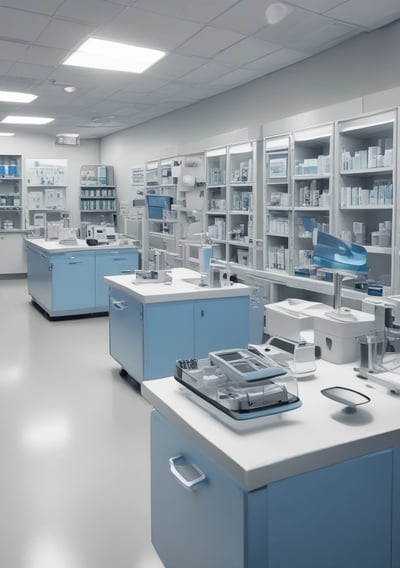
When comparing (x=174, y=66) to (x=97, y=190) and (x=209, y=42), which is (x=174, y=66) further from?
(x=97, y=190)

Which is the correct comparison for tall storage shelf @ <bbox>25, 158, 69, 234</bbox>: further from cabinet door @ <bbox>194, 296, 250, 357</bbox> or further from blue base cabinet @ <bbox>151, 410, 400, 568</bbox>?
blue base cabinet @ <bbox>151, 410, 400, 568</bbox>

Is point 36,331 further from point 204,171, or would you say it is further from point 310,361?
point 310,361

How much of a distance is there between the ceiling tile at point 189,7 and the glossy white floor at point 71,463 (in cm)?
310

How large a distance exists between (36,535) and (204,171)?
561 cm

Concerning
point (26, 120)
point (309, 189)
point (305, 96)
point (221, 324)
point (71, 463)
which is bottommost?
point (71, 463)

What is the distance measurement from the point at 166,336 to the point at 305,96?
327cm

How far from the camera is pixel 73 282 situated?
7047mm

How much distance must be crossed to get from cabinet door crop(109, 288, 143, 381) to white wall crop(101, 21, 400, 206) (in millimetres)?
2521

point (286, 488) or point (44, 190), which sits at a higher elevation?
point (44, 190)

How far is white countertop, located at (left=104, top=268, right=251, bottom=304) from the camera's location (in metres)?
4.14

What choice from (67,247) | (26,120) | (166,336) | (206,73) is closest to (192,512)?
(166,336)

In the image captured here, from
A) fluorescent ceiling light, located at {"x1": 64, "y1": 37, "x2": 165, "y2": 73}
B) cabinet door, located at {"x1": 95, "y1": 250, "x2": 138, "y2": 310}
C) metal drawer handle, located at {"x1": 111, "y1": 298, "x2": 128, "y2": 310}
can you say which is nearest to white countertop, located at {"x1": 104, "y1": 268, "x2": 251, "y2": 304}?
metal drawer handle, located at {"x1": 111, "y1": 298, "x2": 128, "y2": 310}

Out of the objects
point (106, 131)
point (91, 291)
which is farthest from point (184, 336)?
point (106, 131)

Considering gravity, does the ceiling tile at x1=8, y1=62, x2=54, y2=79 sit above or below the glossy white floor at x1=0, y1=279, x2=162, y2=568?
above
